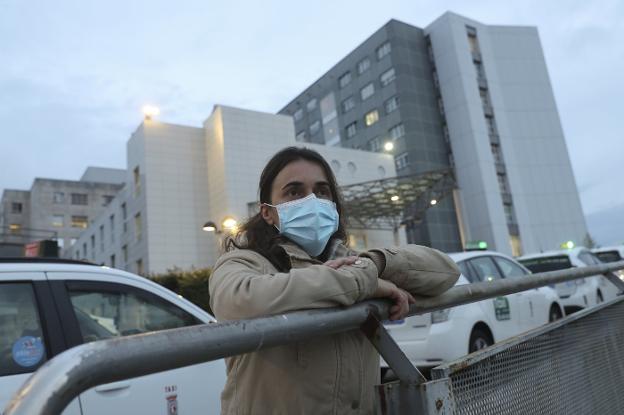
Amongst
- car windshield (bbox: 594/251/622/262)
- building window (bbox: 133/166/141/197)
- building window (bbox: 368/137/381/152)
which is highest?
building window (bbox: 368/137/381/152)

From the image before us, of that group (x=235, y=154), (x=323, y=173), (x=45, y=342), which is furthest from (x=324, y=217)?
(x=235, y=154)

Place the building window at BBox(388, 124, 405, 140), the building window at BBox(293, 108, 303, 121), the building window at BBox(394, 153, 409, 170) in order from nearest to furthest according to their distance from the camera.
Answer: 1. the building window at BBox(394, 153, 409, 170)
2. the building window at BBox(388, 124, 405, 140)
3. the building window at BBox(293, 108, 303, 121)

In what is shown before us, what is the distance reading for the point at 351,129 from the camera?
46062 millimetres

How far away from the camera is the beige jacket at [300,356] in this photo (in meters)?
1.34

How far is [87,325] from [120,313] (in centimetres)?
29

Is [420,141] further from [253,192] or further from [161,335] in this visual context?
[161,335]

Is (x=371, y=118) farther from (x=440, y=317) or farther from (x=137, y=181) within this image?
(x=440, y=317)

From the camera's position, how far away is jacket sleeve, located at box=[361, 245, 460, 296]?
1.65m

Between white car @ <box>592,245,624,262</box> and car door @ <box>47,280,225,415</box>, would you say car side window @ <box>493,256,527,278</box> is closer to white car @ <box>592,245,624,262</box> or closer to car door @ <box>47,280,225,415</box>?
car door @ <box>47,280,225,415</box>

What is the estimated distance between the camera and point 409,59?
41594 mm

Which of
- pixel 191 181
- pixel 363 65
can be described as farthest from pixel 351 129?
pixel 191 181

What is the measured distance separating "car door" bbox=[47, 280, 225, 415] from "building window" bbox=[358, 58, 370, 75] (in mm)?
43508

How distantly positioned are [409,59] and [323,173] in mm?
42194

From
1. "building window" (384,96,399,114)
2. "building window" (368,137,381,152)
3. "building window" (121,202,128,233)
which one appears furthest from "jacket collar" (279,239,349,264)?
"building window" (368,137,381,152)
